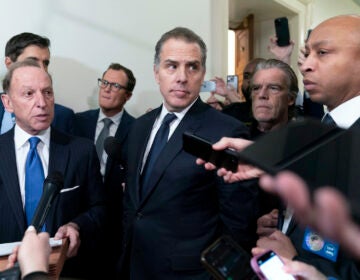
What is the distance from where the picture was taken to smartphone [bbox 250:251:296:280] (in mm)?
779

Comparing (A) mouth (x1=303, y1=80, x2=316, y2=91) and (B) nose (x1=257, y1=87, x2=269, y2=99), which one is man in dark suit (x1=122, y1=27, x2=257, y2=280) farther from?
(B) nose (x1=257, y1=87, x2=269, y2=99)

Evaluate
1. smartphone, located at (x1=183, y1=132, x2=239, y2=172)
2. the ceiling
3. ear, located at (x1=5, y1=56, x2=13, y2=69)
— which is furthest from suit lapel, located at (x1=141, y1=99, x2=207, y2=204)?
the ceiling

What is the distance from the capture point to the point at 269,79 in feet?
5.98

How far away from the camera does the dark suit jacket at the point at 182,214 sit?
46.8 inches

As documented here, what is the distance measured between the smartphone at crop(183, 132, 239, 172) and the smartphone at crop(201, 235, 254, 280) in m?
0.19

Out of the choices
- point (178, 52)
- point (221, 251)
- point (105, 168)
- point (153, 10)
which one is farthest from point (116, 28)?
point (221, 251)

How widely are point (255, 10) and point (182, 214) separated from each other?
405 cm

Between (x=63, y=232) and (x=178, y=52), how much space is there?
766 millimetres

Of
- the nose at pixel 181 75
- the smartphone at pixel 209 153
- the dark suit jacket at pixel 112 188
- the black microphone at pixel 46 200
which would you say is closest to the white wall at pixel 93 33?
the dark suit jacket at pixel 112 188

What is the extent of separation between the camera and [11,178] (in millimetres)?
1154

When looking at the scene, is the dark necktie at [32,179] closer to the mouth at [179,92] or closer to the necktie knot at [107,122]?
the mouth at [179,92]

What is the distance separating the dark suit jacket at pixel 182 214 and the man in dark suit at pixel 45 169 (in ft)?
0.57

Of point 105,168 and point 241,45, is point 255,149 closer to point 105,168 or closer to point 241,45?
point 105,168

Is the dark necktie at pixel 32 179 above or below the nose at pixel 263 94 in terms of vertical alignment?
below
